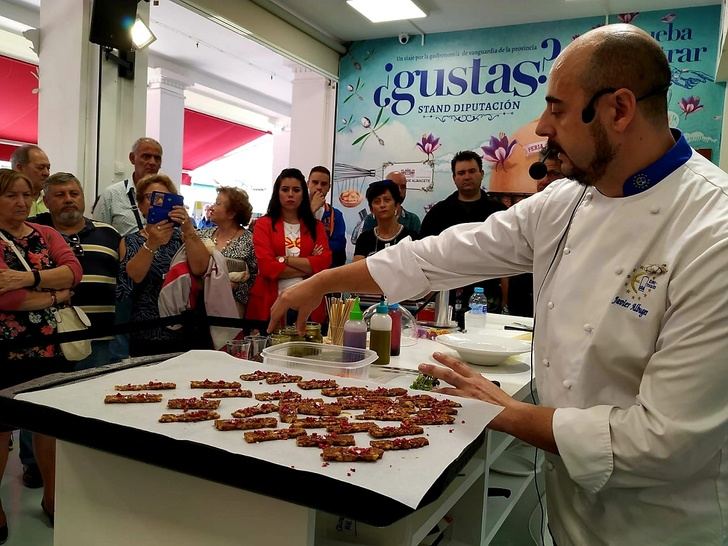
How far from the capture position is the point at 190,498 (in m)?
1.08

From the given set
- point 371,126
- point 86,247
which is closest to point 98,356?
point 86,247

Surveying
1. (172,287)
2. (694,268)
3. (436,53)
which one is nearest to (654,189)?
(694,268)

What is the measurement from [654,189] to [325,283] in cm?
80

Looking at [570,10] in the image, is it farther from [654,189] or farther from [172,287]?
[654,189]

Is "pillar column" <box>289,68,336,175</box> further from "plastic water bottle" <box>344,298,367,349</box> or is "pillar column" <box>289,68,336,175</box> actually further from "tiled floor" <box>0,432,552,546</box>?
"plastic water bottle" <box>344,298,367,349</box>

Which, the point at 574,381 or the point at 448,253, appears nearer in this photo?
the point at 574,381

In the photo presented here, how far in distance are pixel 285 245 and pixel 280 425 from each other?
8.07ft

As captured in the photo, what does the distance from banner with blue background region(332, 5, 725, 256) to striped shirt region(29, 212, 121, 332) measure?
3618mm

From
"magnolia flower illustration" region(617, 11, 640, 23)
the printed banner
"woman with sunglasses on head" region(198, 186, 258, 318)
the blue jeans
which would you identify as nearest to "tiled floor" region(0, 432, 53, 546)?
the blue jeans

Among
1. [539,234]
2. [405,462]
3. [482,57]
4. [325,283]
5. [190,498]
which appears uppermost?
[482,57]

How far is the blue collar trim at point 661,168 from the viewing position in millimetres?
1086

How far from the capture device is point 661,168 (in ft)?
3.56

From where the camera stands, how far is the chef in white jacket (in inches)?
36.6

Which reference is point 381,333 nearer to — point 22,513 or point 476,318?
point 476,318
